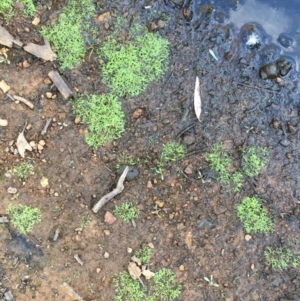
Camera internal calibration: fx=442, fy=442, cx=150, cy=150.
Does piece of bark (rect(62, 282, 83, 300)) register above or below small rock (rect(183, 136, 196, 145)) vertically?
below

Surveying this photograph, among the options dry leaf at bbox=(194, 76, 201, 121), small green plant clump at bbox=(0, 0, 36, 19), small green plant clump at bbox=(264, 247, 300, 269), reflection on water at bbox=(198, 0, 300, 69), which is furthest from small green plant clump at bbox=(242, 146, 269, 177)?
small green plant clump at bbox=(0, 0, 36, 19)

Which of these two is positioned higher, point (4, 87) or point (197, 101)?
point (197, 101)

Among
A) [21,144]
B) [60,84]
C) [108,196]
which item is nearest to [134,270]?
[108,196]

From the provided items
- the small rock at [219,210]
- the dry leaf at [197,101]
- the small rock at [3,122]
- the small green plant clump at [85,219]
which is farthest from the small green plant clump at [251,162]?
the small rock at [3,122]

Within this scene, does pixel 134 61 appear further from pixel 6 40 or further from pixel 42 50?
pixel 6 40

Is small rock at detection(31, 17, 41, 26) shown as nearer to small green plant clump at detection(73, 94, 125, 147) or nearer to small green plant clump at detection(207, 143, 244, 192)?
small green plant clump at detection(73, 94, 125, 147)

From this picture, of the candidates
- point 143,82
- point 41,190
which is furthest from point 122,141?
point 41,190
